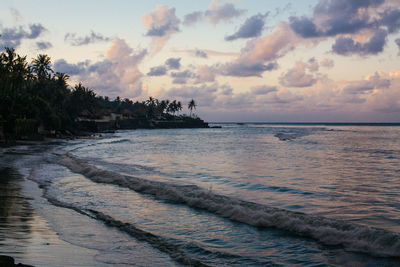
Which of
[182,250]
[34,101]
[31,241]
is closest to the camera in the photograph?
[31,241]

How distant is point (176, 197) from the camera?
13.5m

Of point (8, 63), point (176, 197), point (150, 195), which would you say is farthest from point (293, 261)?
point (8, 63)

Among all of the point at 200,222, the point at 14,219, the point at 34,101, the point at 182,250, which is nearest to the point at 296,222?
the point at 200,222

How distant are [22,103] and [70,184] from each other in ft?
147

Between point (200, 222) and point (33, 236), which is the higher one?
point (33, 236)

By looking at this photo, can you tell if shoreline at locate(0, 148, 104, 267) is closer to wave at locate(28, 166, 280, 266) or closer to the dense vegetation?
wave at locate(28, 166, 280, 266)

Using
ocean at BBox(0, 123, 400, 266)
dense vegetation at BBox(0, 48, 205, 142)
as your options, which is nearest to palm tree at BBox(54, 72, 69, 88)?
dense vegetation at BBox(0, 48, 205, 142)

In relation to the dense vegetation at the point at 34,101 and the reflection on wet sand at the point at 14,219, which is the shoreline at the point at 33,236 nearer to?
the reflection on wet sand at the point at 14,219

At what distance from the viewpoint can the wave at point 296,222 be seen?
778cm

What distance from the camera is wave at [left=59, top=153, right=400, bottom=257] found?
778cm

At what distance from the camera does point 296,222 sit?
9531mm

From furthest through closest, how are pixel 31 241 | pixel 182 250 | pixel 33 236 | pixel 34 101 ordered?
pixel 34 101 < pixel 33 236 < pixel 182 250 < pixel 31 241

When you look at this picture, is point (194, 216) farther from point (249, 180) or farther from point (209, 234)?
point (249, 180)

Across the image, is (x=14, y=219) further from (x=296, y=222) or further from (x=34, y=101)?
(x=34, y=101)
